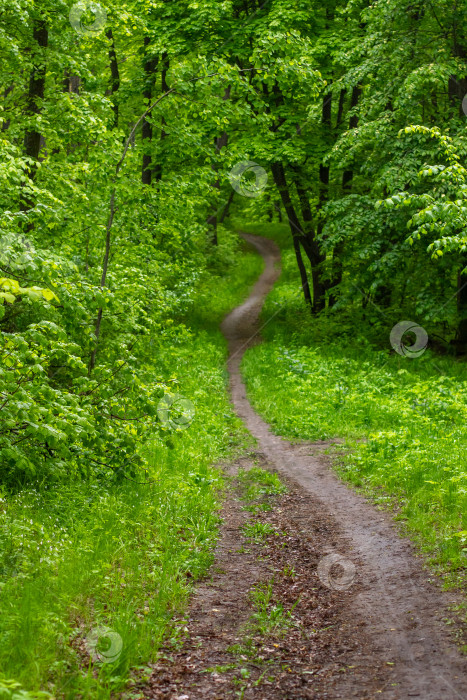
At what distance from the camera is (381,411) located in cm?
1112

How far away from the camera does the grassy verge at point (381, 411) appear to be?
6762 millimetres

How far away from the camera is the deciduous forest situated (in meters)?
4.45

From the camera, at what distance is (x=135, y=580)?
17.1ft

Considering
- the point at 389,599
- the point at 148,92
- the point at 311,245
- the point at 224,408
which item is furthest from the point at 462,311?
the point at 148,92

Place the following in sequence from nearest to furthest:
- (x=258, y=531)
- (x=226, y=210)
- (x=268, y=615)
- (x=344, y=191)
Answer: (x=268, y=615) → (x=258, y=531) → (x=344, y=191) → (x=226, y=210)

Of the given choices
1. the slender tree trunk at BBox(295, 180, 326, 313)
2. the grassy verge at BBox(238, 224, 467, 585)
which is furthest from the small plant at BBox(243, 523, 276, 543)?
the slender tree trunk at BBox(295, 180, 326, 313)

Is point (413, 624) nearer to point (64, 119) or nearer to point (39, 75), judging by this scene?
point (64, 119)

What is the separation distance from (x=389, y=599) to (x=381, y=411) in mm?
6165

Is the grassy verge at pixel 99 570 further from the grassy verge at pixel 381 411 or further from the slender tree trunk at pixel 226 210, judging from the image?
the slender tree trunk at pixel 226 210

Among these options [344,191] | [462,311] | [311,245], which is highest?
[344,191]

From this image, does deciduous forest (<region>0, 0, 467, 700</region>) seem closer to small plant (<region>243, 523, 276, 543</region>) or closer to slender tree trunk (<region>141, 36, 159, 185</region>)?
small plant (<region>243, 523, 276, 543</region>)

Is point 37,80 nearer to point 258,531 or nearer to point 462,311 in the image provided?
point 258,531

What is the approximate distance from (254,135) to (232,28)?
2887 mm

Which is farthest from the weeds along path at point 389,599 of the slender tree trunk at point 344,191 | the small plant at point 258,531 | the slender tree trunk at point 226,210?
the slender tree trunk at point 226,210
